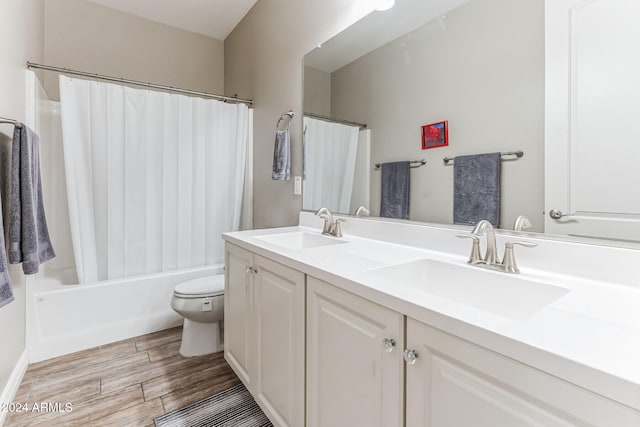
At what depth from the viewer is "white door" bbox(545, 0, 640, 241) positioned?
0.82 meters

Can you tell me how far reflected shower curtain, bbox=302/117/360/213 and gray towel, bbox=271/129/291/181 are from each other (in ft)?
0.48

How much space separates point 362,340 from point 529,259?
0.60 meters

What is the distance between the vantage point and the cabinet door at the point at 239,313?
1.44 m

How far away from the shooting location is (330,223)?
67.7 inches

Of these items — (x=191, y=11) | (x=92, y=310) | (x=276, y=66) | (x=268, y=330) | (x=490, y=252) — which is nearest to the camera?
(x=490, y=252)

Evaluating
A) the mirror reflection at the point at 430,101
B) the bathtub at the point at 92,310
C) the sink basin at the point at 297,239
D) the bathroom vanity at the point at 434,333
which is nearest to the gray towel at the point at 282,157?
the mirror reflection at the point at 430,101

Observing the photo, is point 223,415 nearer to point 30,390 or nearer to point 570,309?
point 30,390

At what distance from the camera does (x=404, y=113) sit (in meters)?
1.41

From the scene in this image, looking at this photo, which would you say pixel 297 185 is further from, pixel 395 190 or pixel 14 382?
pixel 14 382

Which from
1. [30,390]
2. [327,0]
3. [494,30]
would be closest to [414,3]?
[494,30]

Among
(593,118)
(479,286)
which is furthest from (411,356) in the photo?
(593,118)

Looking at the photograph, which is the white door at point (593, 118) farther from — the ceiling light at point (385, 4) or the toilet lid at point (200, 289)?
the toilet lid at point (200, 289)

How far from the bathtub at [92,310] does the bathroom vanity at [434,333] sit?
3.58ft

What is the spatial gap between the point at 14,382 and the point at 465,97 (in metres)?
2.50
